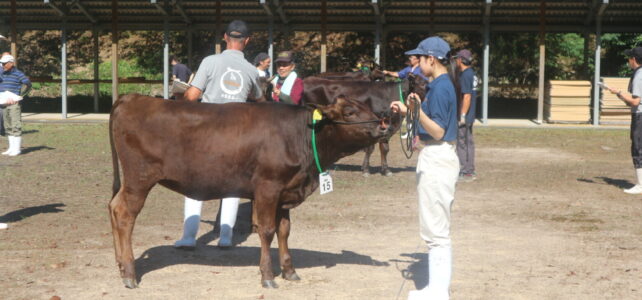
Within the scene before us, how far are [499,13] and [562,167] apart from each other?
406 inches

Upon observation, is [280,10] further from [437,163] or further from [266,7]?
[437,163]

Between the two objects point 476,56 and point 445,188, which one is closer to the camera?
point 445,188

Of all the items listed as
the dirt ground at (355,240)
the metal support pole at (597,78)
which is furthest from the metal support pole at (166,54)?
the metal support pole at (597,78)

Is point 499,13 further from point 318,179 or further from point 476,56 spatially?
point 318,179

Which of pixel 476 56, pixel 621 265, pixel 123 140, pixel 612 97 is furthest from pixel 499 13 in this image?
pixel 123 140

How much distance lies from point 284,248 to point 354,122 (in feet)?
3.97

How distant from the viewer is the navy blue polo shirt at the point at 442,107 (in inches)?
253

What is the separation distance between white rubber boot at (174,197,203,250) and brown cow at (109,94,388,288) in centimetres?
112

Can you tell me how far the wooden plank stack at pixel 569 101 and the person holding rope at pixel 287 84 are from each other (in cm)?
1432

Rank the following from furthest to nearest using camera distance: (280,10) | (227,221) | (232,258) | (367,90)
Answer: (280,10) → (367,90) → (227,221) → (232,258)

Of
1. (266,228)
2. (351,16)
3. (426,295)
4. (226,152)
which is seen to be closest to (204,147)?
(226,152)

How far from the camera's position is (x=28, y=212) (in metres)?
10.6

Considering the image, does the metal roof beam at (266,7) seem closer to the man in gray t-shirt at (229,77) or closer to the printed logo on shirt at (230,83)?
the man in gray t-shirt at (229,77)

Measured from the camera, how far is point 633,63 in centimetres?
1223
